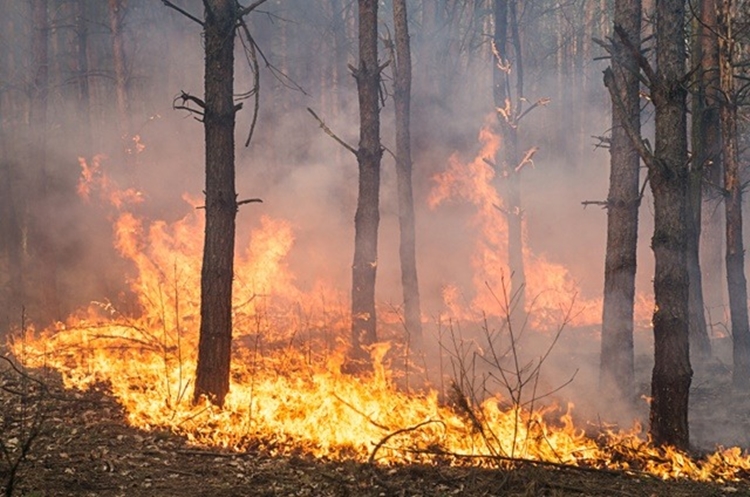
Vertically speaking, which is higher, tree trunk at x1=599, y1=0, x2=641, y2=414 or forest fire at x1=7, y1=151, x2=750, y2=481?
tree trunk at x1=599, y1=0, x2=641, y2=414

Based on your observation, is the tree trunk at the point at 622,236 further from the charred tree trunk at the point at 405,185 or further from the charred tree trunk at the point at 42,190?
the charred tree trunk at the point at 42,190

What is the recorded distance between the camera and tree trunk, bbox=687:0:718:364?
477 inches

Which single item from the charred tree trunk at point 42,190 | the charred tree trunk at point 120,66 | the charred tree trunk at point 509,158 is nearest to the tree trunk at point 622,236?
the charred tree trunk at point 509,158

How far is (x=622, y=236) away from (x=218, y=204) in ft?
18.9

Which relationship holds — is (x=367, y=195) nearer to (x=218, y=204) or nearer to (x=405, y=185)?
(x=405, y=185)

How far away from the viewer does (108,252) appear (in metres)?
19.7

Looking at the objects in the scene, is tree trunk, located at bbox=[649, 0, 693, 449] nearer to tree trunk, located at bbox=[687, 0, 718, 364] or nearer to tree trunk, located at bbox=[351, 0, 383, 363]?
tree trunk, located at bbox=[687, 0, 718, 364]

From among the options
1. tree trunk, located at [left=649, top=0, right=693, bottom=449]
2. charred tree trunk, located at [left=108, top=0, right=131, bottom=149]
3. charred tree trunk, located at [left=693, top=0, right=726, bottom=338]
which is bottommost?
tree trunk, located at [left=649, top=0, right=693, bottom=449]

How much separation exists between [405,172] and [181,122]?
51.8 ft

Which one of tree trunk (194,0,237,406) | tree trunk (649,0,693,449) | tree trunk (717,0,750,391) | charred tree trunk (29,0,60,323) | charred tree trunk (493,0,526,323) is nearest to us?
tree trunk (649,0,693,449)

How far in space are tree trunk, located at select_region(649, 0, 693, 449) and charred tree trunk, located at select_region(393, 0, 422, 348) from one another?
22.9 feet

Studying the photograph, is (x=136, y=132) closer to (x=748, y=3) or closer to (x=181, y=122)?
(x=181, y=122)

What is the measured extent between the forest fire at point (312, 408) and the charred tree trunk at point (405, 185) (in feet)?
4.94

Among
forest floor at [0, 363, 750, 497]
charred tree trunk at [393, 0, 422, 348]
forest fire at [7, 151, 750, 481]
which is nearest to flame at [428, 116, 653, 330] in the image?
charred tree trunk at [393, 0, 422, 348]
